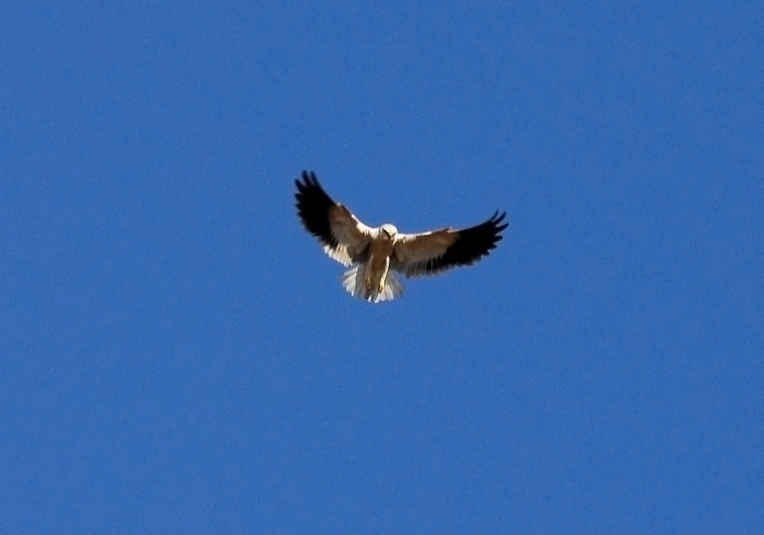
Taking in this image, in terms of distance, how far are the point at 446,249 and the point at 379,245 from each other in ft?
3.73

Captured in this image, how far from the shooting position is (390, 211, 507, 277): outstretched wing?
81.7ft

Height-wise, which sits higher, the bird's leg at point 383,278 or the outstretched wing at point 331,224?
the outstretched wing at point 331,224

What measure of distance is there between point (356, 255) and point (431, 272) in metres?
1.16

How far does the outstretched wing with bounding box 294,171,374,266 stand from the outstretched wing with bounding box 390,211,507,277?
1.94ft

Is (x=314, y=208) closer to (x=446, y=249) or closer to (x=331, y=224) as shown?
(x=331, y=224)

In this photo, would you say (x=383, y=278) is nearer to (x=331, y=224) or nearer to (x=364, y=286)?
(x=364, y=286)

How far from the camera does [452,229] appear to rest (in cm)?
2481

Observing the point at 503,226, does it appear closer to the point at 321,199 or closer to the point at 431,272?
the point at 431,272

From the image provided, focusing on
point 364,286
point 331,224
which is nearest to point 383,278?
point 364,286

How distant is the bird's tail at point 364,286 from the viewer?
81.6 ft

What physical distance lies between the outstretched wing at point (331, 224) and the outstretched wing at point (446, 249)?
1.94 feet

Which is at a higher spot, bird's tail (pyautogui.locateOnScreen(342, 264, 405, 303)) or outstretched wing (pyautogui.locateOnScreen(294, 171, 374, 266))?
outstretched wing (pyautogui.locateOnScreen(294, 171, 374, 266))

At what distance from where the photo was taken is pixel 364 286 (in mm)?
24797

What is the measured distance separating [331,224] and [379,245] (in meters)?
0.76
